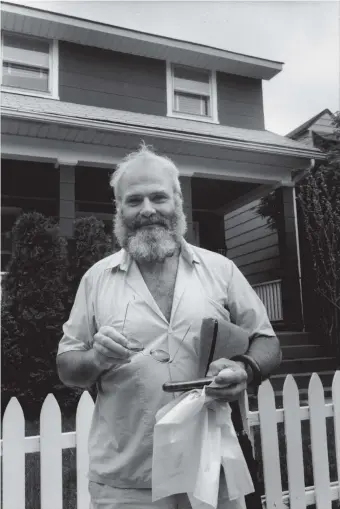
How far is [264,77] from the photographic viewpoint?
28.3 ft

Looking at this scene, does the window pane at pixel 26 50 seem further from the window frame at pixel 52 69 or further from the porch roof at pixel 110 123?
the porch roof at pixel 110 123

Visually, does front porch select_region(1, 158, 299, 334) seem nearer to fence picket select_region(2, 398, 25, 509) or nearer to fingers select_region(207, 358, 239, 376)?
fence picket select_region(2, 398, 25, 509)

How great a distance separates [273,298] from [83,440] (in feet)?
18.2

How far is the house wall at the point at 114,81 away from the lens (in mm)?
7367

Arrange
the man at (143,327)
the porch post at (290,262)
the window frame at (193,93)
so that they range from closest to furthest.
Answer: the man at (143,327) → the porch post at (290,262) → the window frame at (193,93)

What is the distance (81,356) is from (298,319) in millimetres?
5728

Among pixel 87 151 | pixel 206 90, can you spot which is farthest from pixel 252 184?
pixel 87 151

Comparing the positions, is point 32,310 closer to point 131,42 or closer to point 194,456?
point 194,456

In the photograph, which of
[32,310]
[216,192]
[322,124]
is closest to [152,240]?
[32,310]

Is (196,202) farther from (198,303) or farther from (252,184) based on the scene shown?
(198,303)

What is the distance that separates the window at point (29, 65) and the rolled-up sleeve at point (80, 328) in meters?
6.28

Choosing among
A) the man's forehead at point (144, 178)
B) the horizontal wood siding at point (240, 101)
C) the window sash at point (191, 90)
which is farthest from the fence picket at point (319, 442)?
the horizontal wood siding at point (240, 101)

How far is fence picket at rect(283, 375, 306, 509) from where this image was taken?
2510 mm

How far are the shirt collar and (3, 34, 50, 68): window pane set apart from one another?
6.58 meters
